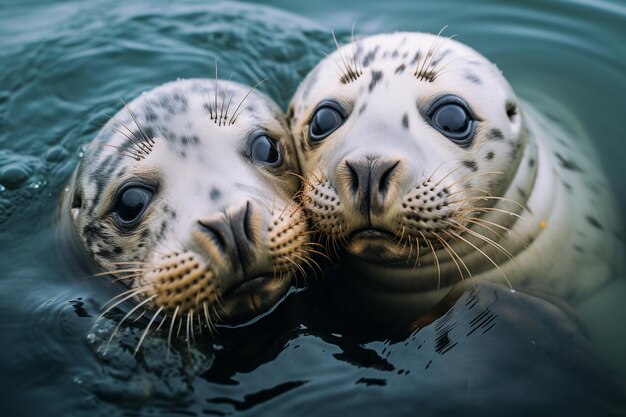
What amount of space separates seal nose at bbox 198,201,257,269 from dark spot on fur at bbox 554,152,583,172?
6.38ft

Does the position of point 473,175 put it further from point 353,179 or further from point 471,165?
point 353,179

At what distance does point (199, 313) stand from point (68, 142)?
232cm

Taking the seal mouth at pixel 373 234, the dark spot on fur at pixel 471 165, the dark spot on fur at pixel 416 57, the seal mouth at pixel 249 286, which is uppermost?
the dark spot on fur at pixel 416 57

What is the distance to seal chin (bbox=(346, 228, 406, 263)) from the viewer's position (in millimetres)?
2941

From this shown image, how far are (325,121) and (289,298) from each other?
0.81 meters

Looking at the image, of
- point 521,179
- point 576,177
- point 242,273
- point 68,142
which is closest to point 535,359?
point 521,179

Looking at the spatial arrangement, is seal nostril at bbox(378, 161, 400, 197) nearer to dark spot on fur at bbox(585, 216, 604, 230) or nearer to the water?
the water

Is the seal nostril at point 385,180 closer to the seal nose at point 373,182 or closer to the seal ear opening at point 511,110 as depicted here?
the seal nose at point 373,182

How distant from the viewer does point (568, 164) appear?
401 centimetres

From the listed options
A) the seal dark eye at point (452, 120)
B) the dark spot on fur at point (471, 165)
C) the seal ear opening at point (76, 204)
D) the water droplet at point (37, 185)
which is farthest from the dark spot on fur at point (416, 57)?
the water droplet at point (37, 185)

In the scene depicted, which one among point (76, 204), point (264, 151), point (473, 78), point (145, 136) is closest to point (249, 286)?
point (264, 151)

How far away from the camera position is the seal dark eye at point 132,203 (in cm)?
314

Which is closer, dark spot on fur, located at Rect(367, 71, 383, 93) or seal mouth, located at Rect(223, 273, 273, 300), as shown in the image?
seal mouth, located at Rect(223, 273, 273, 300)

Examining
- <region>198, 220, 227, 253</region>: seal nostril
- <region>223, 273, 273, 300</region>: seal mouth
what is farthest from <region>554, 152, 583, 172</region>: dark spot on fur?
<region>198, 220, 227, 253</region>: seal nostril
